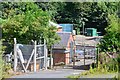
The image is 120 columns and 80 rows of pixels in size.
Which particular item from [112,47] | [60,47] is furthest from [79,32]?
[60,47]

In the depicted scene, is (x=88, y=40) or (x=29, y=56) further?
(x=29, y=56)

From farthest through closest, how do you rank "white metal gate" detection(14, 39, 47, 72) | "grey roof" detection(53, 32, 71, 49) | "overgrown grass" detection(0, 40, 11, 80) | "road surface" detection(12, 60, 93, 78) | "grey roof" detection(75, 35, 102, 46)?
"grey roof" detection(53, 32, 71, 49) → "white metal gate" detection(14, 39, 47, 72) → "grey roof" detection(75, 35, 102, 46) → "road surface" detection(12, 60, 93, 78) → "overgrown grass" detection(0, 40, 11, 80)

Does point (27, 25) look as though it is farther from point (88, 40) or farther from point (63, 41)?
point (88, 40)

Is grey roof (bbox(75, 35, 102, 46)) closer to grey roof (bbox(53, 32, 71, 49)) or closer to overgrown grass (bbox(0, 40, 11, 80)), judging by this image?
grey roof (bbox(53, 32, 71, 49))

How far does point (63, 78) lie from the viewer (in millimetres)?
4332

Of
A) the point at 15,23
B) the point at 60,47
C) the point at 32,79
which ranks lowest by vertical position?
the point at 32,79

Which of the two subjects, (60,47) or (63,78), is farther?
(60,47)

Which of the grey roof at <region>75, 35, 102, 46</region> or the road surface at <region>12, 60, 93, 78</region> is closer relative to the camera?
the road surface at <region>12, 60, 93, 78</region>

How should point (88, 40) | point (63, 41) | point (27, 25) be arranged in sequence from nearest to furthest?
point (88, 40) < point (27, 25) < point (63, 41)

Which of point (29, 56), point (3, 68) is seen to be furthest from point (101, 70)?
point (29, 56)

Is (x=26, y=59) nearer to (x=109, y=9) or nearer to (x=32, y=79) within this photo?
(x=32, y=79)

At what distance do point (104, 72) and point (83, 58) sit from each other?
1.27 meters

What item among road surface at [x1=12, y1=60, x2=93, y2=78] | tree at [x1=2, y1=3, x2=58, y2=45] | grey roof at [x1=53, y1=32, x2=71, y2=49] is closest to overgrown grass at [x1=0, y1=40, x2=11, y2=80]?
road surface at [x1=12, y1=60, x2=93, y2=78]

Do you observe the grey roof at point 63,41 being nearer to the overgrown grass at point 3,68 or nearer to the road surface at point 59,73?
the road surface at point 59,73
